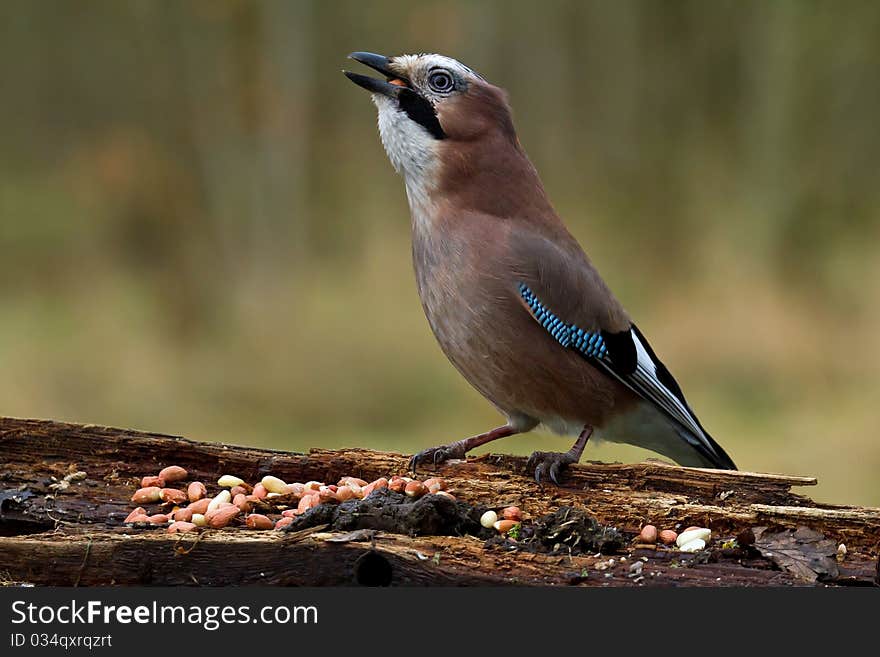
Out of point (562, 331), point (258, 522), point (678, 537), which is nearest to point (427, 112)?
point (562, 331)

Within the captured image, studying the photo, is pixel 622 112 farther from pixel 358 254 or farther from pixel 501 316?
pixel 501 316

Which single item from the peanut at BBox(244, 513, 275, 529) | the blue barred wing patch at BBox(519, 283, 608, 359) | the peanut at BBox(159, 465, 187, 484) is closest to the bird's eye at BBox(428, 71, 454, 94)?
the blue barred wing patch at BBox(519, 283, 608, 359)

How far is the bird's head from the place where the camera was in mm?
3465

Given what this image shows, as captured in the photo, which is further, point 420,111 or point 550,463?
point 420,111

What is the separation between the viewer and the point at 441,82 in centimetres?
348

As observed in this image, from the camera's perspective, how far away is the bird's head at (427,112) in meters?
3.46

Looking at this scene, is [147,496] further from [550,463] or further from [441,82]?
[441,82]

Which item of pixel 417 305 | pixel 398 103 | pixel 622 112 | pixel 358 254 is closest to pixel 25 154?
pixel 358 254

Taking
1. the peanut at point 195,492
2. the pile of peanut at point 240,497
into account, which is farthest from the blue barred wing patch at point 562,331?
the peanut at point 195,492

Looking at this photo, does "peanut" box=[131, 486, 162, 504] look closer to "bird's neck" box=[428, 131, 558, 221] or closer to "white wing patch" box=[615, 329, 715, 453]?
"bird's neck" box=[428, 131, 558, 221]

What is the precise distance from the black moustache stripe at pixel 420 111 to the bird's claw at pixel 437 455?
2.95 ft

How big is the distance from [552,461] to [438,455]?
38cm

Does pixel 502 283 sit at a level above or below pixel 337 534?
above

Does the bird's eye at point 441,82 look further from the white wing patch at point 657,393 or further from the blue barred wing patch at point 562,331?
the white wing patch at point 657,393
